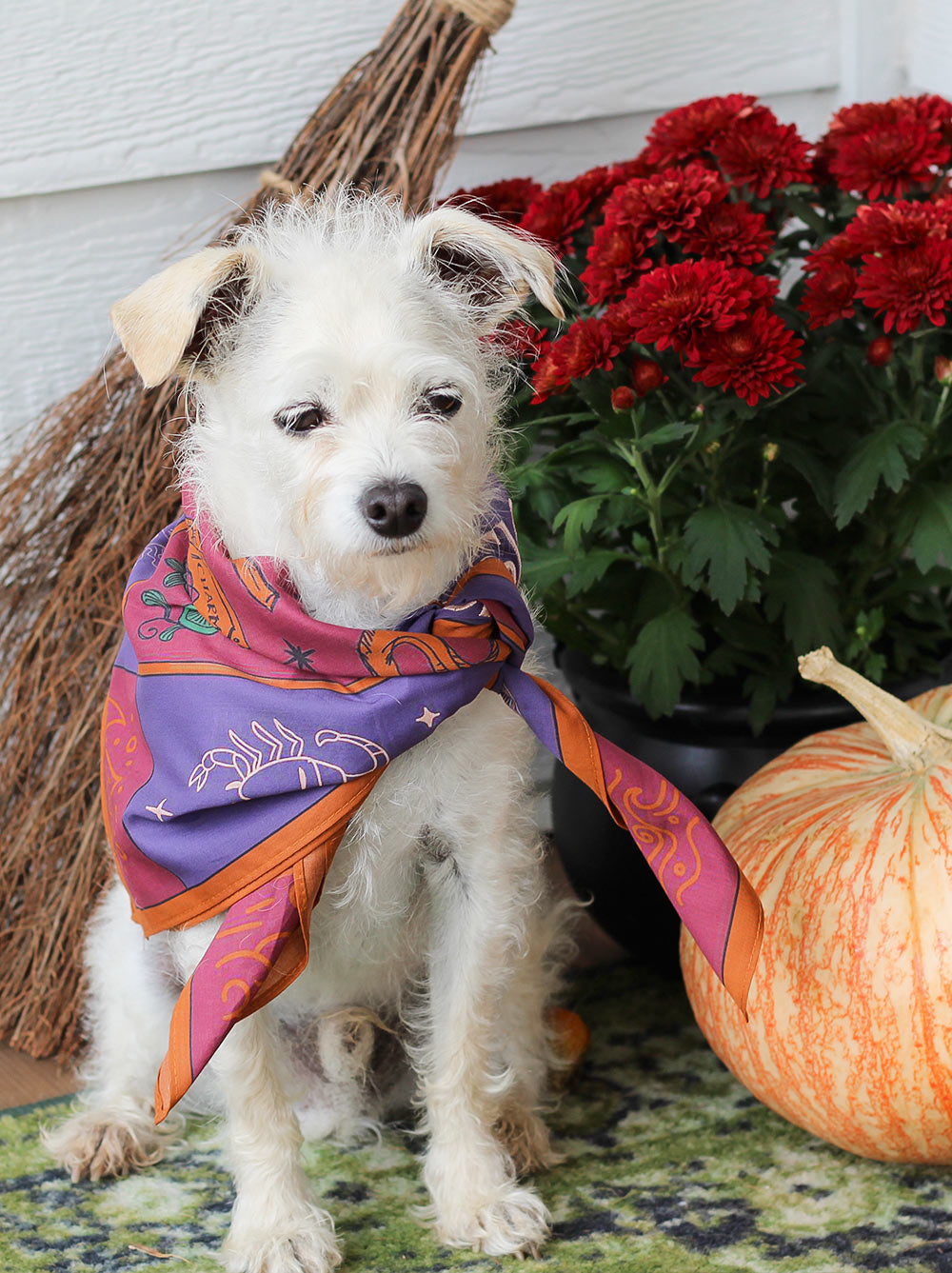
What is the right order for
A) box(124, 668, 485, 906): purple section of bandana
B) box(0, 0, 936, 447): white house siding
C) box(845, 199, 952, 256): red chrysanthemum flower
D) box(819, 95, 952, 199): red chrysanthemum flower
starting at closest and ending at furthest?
box(124, 668, 485, 906): purple section of bandana
box(845, 199, 952, 256): red chrysanthemum flower
box(819, 95, 952, 199): red chrysanthemum flower
box(0, 0, 936, 447): white house siding

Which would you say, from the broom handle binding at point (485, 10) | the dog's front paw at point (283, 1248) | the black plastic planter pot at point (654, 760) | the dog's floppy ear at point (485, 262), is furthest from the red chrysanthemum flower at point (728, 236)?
the dog's front paw at point (283, 1248)

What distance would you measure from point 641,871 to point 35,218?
1.37m

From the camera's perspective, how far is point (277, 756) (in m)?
1.34

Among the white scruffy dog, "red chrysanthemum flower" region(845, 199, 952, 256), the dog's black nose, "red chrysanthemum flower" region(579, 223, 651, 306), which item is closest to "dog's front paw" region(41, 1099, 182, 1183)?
the white scruffy dog

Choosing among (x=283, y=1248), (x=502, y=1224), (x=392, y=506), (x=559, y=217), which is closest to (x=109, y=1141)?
(x=283, y=1248)

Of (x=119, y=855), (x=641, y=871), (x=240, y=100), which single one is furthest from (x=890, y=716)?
(x=240, y=100)

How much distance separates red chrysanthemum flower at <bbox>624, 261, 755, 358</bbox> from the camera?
1.53 meters

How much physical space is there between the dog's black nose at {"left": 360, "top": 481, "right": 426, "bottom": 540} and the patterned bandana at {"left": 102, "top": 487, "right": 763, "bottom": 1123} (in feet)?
0.53

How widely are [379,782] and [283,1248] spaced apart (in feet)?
1.66

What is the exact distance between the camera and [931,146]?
5.71 feet

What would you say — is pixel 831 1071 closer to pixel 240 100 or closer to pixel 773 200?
pixel 773 200

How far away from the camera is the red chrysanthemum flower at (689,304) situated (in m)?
1.53

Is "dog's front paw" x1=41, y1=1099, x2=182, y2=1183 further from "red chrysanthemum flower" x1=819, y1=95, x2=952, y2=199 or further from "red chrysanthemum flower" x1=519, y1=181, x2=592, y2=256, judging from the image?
"red chrysanthemum flower" x1=819, y1=95, x2=952, y2=199

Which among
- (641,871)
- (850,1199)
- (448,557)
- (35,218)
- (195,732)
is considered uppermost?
(35,218)
